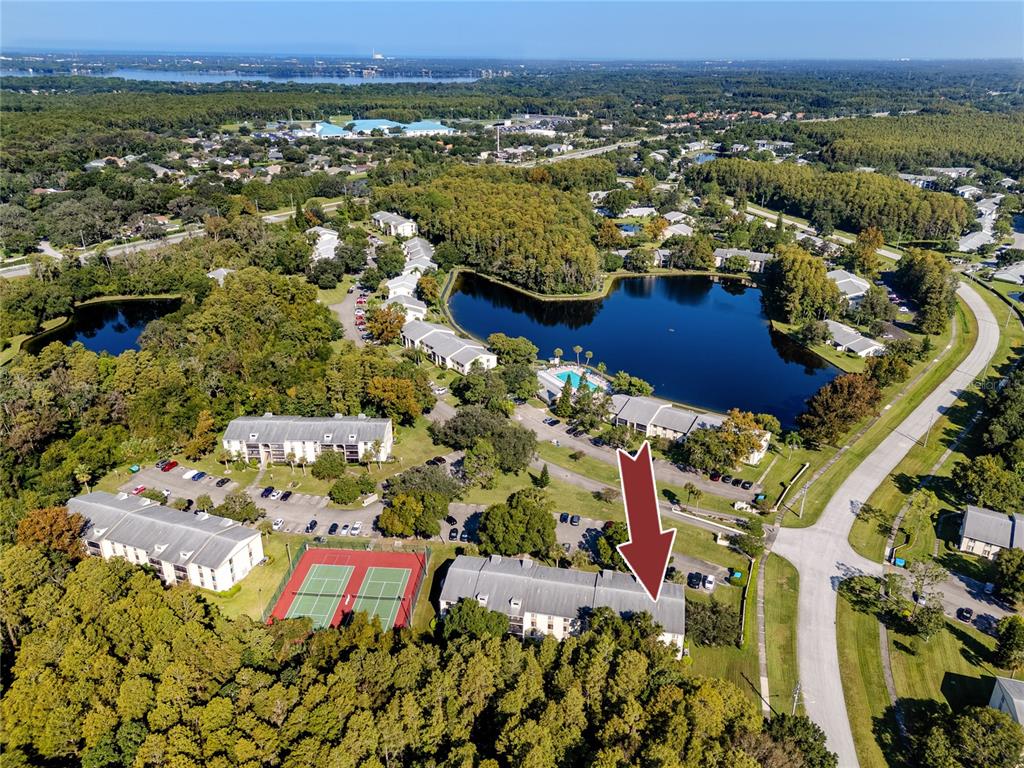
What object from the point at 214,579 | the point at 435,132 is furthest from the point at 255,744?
the point at 435,132

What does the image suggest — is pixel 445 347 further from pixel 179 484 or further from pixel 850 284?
pixel 850 284

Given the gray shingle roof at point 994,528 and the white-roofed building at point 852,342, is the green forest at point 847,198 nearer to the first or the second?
the white-roofed building at point 852,342

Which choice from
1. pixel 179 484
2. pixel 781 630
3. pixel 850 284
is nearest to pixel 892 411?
pixel 781 630

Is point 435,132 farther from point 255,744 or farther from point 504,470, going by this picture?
point 255,744

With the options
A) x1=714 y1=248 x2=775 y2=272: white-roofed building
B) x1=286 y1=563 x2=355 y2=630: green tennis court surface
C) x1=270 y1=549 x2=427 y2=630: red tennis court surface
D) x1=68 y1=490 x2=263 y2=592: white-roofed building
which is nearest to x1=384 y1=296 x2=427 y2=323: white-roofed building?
x1=68 y1=490 x2=263 y2=592: white-roofed building

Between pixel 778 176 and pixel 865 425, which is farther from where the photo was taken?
pixel 778 176
